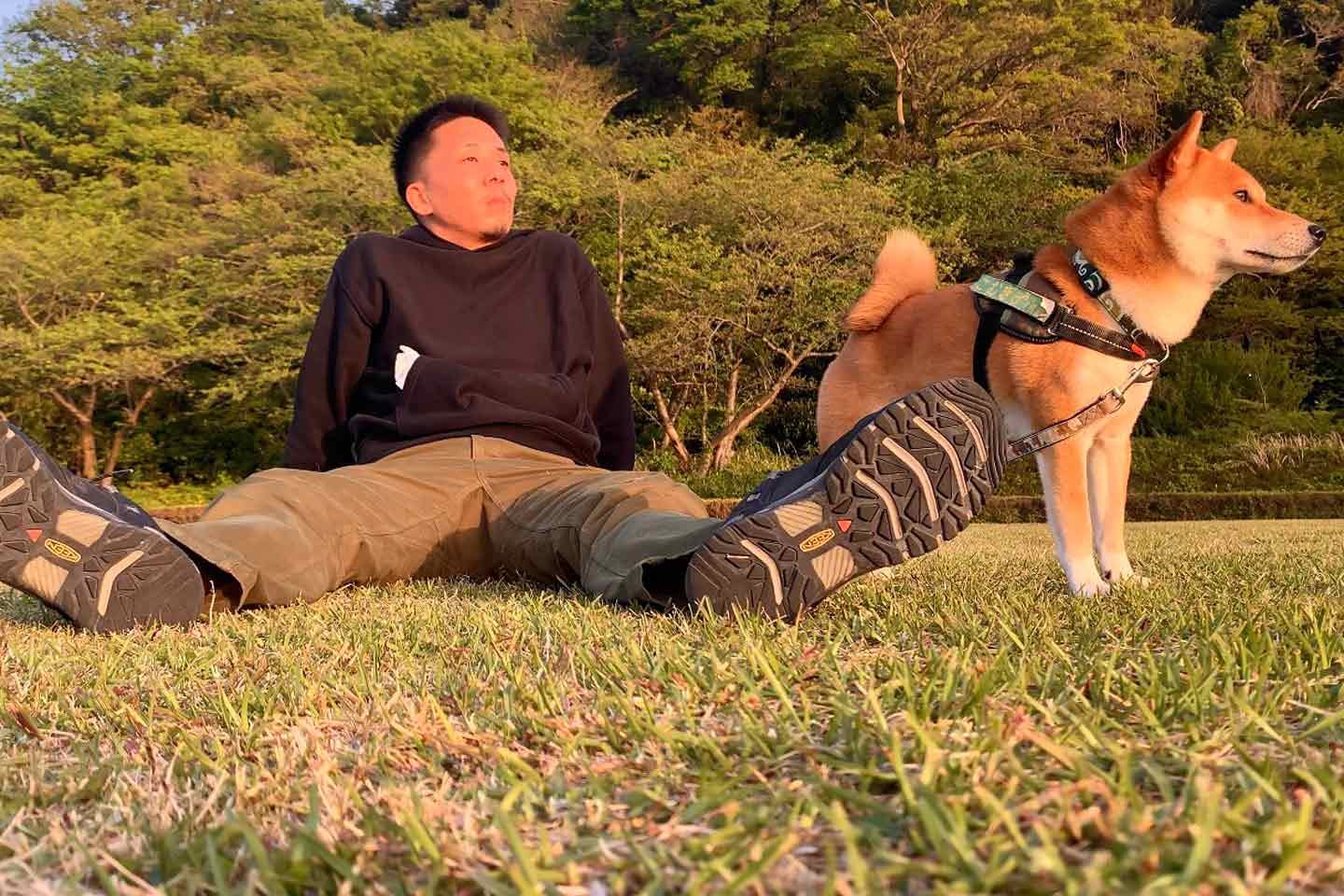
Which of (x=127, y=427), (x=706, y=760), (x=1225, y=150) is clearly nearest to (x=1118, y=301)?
(x=1225, y=150)

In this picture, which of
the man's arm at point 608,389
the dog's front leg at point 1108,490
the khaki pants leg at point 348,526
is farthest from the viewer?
the man's arm at point 608,389

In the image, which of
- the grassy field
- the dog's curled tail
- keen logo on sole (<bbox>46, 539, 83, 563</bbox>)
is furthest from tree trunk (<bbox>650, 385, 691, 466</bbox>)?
the grassy field

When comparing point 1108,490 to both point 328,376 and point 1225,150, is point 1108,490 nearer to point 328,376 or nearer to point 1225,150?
point 1225,150

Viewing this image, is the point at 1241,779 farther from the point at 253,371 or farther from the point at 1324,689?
the point at 253,371

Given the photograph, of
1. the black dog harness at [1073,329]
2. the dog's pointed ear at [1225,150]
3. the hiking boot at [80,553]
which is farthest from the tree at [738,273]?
the hiking boot at [80,553]

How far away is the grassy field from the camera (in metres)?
0.80

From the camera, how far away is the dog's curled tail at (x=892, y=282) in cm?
448

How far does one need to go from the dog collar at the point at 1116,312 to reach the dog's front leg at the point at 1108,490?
0.29 metres

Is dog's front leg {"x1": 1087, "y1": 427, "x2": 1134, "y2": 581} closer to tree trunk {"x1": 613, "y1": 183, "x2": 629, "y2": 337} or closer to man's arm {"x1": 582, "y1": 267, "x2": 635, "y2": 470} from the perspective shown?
man's arm {"x1": 582, "y1": 267, "x2": 635, "y2": 470}

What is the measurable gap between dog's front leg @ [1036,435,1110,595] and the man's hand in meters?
2.00

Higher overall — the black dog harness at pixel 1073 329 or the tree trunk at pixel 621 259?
the black dog harness at pixel 1073 329

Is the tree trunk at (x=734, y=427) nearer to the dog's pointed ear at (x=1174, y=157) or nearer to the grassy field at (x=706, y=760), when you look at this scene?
the dog's pointed ear at (x=1174, y=157)

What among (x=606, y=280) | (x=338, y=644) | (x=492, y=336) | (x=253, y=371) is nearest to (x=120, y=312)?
(x=253, y=371)

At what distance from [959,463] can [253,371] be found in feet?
73.3
